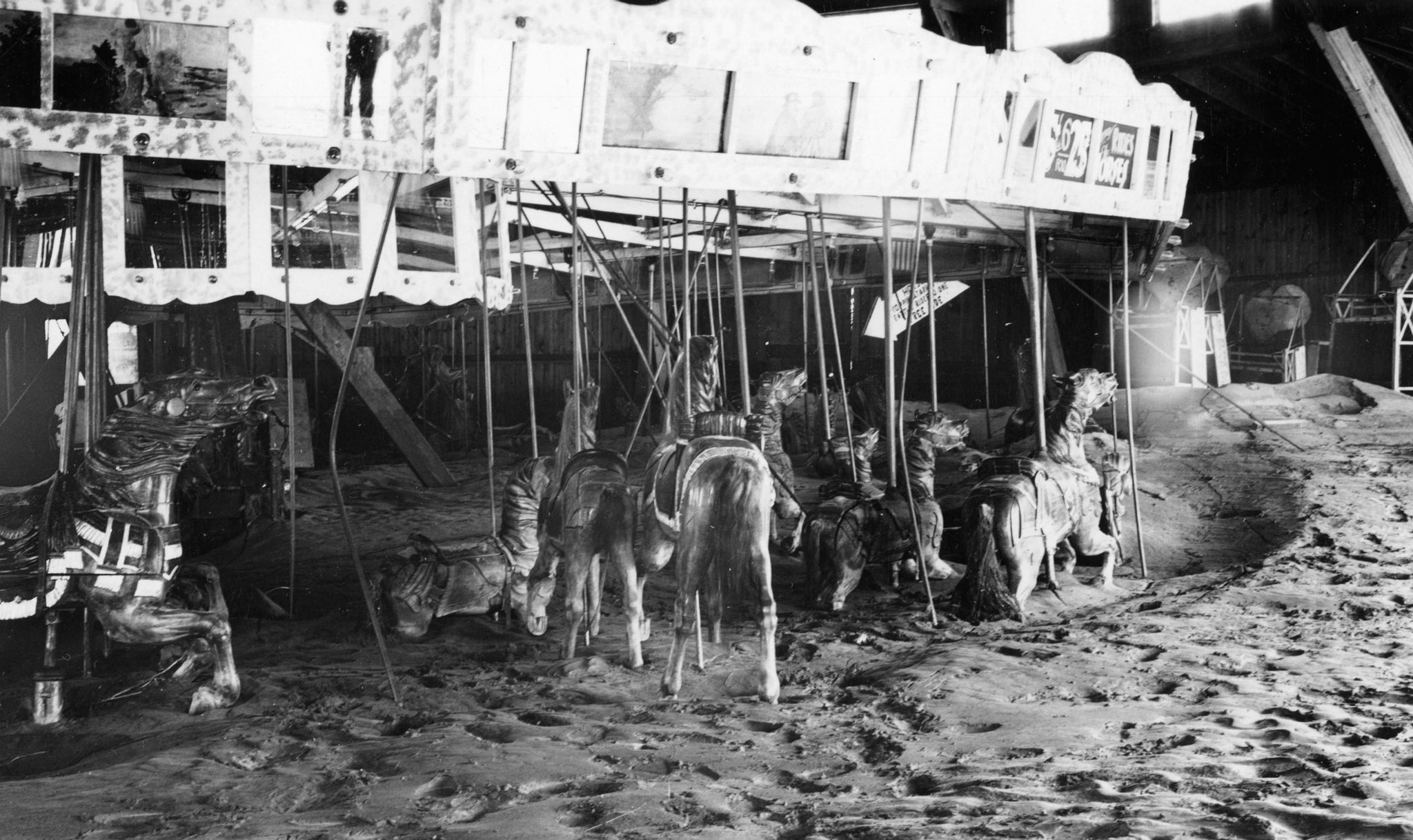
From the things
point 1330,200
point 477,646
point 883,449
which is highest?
point 1330,200

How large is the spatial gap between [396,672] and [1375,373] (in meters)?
13.9

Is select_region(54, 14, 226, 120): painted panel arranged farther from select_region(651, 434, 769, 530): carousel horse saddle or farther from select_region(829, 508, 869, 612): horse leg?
select_region(829, 508, 869, 612): horse leg

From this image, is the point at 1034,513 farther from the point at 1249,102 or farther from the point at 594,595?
the point at 1249,102

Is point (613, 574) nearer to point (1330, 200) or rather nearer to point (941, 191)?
point (941, 191)

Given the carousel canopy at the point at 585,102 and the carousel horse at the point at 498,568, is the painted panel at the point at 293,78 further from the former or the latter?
the carousel horse at the point at 498,568

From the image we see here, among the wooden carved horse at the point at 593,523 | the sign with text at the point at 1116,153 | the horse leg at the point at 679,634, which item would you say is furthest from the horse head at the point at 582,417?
the sign with text at the point at 1116,153

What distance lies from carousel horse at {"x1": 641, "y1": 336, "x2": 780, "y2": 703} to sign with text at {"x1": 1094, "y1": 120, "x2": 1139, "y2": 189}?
291cm

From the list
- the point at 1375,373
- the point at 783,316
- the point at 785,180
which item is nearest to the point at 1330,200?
the point at 1375,373

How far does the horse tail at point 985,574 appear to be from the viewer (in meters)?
6.84

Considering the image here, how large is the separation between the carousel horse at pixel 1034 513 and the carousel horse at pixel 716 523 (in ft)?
6.52

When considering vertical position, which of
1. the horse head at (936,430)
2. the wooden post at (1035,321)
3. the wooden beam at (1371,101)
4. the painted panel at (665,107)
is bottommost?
the horse head at (936,430)

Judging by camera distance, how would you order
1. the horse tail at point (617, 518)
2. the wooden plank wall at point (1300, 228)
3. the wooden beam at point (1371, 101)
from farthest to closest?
1. the wooden plank wall at point (1300, 228)
2. the wooden beam at point (1371, 101)
3. the horse tail at point (617, 518)

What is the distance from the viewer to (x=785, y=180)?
5.14m

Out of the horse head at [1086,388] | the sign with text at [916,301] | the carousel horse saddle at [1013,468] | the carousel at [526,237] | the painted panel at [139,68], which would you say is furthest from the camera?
the sign with text at [916,301]
